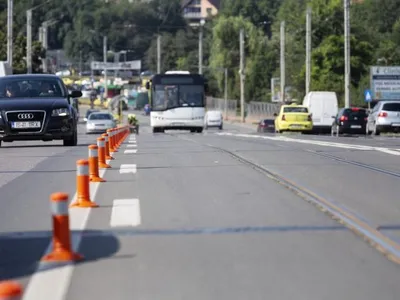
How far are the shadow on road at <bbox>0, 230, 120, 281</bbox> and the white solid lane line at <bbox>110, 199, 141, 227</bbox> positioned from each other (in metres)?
0.63

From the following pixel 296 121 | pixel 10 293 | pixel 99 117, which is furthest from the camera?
pixel 99 117

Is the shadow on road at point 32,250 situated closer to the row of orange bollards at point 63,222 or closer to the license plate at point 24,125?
the row of orange bollards at point 63,222

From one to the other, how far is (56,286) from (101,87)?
14208 centimetres

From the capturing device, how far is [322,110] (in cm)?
5553

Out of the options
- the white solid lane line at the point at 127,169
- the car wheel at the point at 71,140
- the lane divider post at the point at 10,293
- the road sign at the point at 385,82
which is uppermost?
the road sign at the point at 385,82

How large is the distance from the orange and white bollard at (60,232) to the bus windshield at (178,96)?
36836 millimetres

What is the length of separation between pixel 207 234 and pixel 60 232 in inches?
77.9

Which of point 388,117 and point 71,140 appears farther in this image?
point 388,117

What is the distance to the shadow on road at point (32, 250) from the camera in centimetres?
811

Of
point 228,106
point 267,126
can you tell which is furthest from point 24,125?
point 228,106

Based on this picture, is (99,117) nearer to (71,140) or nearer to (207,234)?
(71,140)

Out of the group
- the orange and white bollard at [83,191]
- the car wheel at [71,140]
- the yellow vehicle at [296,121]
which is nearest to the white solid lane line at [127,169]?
the orange and white bollard at [83,191]

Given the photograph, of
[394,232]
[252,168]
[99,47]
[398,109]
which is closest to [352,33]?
[398,109]

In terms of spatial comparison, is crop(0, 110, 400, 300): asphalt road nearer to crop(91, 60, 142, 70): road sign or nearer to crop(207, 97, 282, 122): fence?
crop(207, 97, 282, 122): fence
